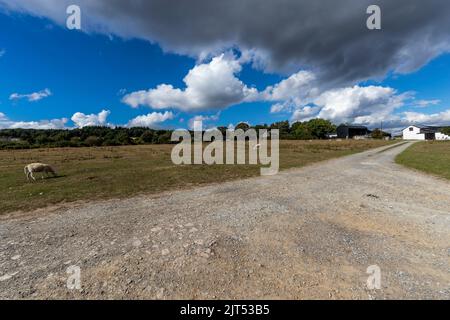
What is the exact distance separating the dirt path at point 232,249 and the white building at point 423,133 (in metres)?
131

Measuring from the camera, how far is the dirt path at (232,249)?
11.9 feet

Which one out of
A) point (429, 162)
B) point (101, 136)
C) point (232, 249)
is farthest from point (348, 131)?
point (232, 249)

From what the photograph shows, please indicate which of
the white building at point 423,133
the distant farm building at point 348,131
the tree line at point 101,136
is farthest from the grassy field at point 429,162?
the distant farm building at point 348,131

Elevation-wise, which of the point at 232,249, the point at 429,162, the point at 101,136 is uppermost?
the point at 101,136

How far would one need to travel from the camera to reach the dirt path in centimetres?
362

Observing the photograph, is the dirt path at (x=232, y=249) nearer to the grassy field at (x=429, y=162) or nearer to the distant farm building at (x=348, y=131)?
the grassy field at (x=429, y=162)

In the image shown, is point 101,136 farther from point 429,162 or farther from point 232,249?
point 232,249

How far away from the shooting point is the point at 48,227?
6207mm

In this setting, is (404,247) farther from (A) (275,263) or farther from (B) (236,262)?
(B) (236,262)

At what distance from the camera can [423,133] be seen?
109625 mm

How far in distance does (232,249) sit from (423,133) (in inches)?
5520

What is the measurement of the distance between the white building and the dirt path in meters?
131
